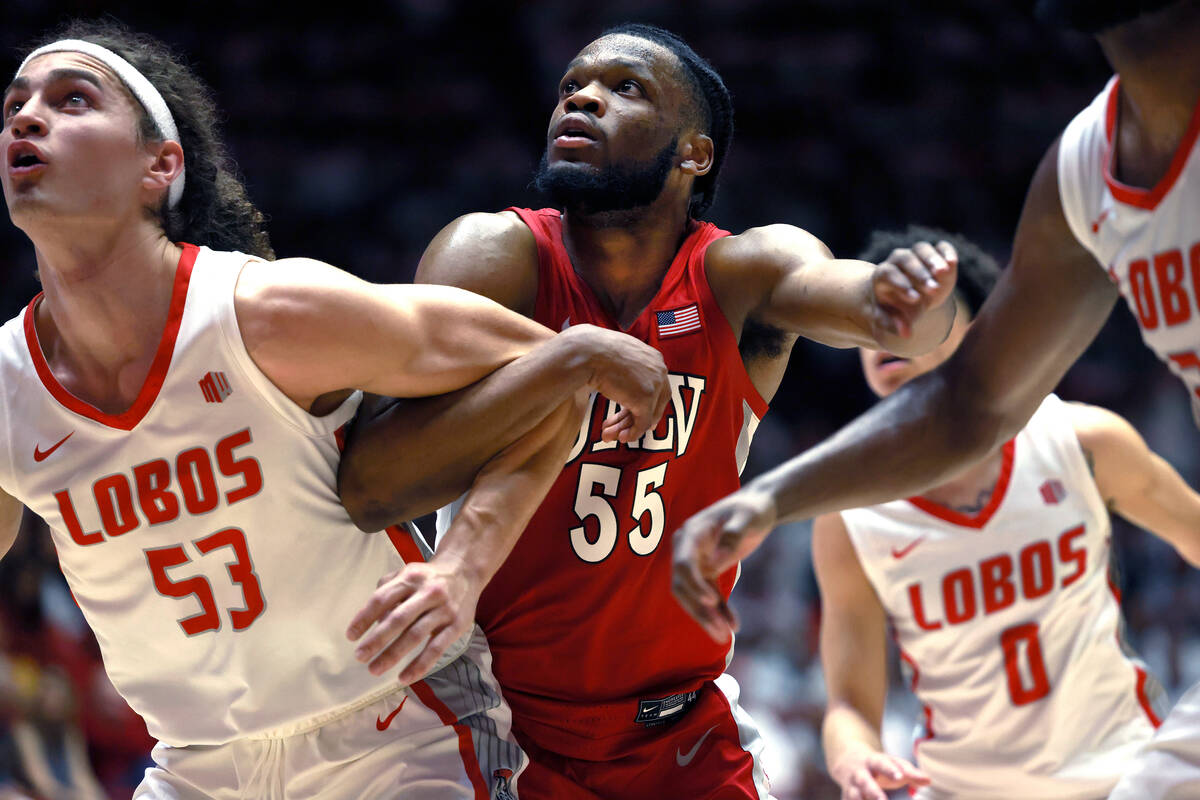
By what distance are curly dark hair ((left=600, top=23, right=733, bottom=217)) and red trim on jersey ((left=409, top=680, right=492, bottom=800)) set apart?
4.78 ft

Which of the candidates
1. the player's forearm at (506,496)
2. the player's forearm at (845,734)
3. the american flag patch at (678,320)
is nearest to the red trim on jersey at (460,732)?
the player's forearm at (506,496)

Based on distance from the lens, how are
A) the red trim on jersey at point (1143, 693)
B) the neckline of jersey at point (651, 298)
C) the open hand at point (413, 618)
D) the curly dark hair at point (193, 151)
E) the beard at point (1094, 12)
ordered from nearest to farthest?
the beard at point (1094, 12), the open hand at point (413, 618), the curly dark hair at point (193, 151), the neckline of jersey at point (651, 298), the red trim on jersey at point (1143, 693)

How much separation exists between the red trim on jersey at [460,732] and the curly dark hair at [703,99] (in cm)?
146

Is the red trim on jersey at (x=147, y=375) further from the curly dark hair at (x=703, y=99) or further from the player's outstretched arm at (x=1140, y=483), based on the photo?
the player's outstretched arm at (x=1140, y=483)

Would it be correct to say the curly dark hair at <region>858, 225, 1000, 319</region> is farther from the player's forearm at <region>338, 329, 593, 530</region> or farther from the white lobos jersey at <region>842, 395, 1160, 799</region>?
the player's forearm at <region>338, 329, 593, 530</region>

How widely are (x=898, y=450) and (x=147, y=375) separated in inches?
55.8

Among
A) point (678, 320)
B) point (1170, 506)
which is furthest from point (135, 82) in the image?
point (1170, 506)

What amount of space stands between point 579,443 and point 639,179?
0.69m

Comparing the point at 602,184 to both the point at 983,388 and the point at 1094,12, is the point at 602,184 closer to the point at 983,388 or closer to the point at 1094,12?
the point at 983,388

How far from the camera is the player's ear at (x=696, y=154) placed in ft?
11.2

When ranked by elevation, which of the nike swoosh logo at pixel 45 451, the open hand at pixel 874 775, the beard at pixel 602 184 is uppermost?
the beard at pixel 602 184

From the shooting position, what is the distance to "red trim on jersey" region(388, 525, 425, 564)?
2758 mm

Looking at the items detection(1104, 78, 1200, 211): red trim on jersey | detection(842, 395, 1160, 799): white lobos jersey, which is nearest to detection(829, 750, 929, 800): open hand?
detection(842, 395, 1160, 799): white lobos jersey

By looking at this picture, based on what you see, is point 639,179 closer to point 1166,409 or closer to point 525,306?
point 525,306
